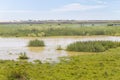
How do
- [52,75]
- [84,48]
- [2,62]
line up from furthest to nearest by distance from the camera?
1. [84,48]
2. [2,62]
3. [52,75]

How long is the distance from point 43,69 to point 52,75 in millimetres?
2093

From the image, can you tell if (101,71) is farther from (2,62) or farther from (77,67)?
(2,62)

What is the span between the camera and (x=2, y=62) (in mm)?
23875

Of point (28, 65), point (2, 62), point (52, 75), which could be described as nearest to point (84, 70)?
point (52, 75)

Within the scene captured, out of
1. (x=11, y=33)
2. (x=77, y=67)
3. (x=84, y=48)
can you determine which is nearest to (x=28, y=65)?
(x=77, y=67)

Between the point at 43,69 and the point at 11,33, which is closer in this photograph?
the point at 43,69

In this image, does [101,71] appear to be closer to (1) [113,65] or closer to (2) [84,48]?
(1) [113,65]

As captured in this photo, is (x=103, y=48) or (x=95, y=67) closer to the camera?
(x=95, y=67)

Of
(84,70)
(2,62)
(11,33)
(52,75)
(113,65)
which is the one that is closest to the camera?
(52,75)

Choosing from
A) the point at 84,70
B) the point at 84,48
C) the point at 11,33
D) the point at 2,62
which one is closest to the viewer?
the point at 84,70

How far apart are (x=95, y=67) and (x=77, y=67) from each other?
3.73 feet

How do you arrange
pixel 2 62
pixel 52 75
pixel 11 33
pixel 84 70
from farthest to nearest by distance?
pixel 11 33 → pixel 2 62 → pixel 84 70 → pixel 52 75

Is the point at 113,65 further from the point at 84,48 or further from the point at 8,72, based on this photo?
the point at 84,48

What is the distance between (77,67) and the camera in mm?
21172
